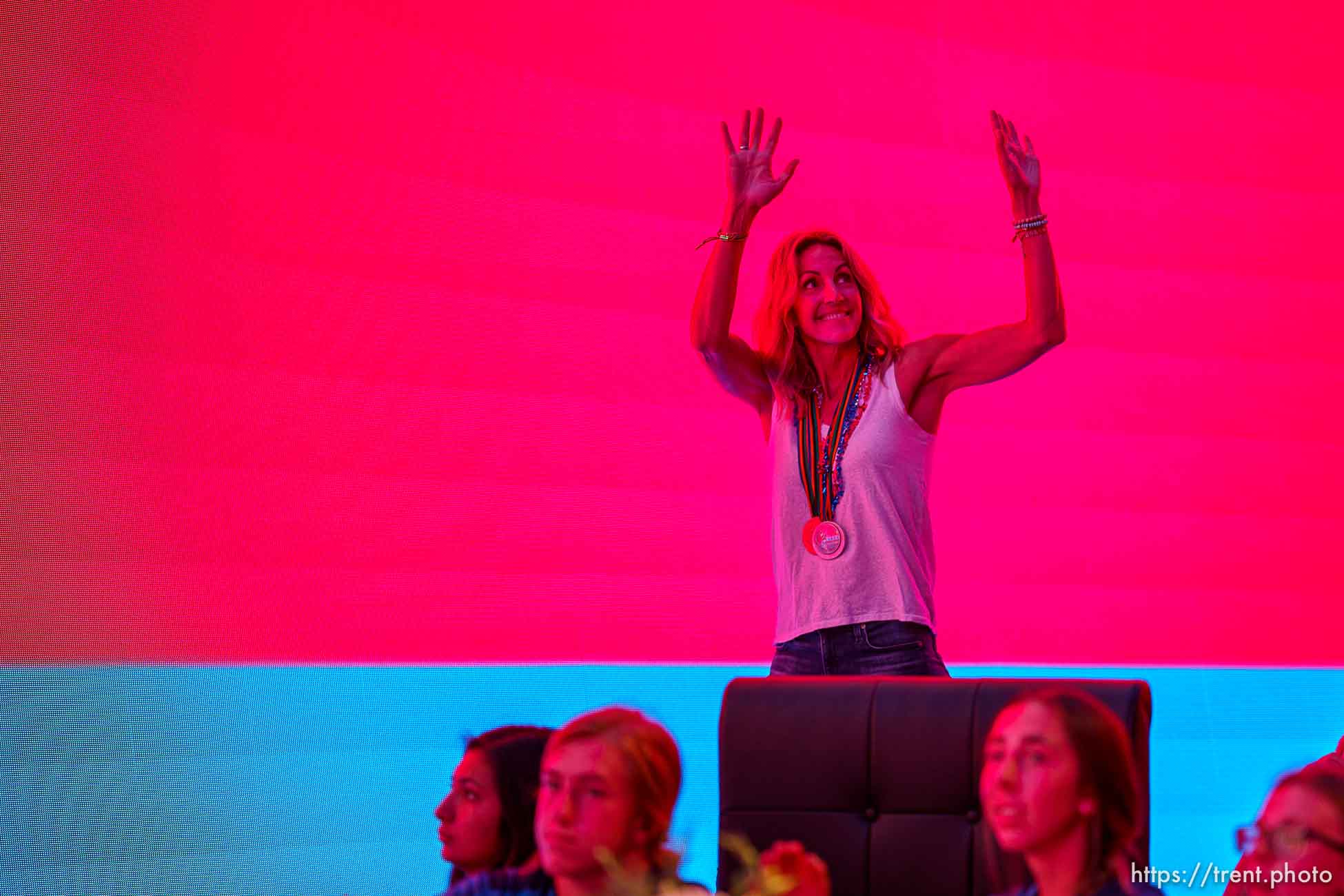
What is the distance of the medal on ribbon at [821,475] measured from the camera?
1950 mm

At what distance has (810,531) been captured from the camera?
1973 mm

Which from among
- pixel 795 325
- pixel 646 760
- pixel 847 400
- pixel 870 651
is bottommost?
pixel 646 760

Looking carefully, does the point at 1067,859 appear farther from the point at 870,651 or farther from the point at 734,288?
the point at 734,288

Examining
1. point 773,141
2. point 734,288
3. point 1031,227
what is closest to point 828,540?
point 734,288

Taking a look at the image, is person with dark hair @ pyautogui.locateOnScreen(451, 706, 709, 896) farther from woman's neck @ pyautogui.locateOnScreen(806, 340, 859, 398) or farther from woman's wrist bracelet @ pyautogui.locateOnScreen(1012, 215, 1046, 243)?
woman's wrist bracelet @ pyautogui.locateOnScreen(1012, 215, 1046, 243)

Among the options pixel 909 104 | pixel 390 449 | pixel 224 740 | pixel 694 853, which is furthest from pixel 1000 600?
pixel 224 740

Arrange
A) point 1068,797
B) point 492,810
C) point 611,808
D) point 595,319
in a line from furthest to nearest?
point 595,319
point 492,810
point 611,808
point 1068,797

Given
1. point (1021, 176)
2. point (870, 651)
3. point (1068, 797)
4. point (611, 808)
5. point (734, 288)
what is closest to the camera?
point (1068, 797)

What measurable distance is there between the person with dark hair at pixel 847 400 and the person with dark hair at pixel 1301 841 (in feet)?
2.37

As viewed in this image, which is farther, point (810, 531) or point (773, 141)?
point (773, 141)

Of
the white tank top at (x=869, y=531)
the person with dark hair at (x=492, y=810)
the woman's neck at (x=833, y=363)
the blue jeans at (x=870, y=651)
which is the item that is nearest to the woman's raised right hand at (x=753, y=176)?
the woman's neck at (x=833, y=363)

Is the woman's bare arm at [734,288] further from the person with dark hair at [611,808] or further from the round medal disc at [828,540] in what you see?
the person with dark hair at [611,808]

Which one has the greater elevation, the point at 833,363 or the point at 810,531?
the point at 833,363

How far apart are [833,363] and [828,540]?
0.30 meters
